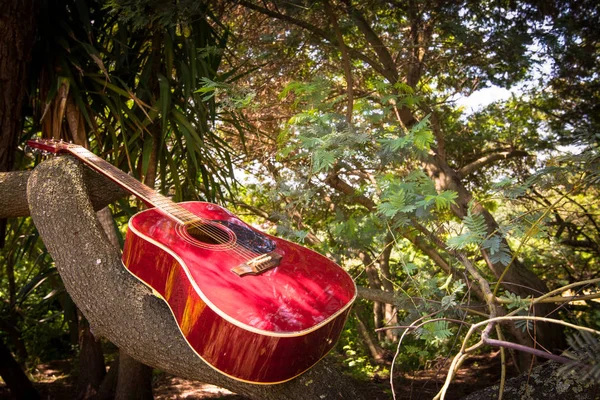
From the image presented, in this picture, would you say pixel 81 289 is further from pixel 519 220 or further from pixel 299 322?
pixel 519 220

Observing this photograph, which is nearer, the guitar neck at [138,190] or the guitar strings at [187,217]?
the guitar strings at [187,217]

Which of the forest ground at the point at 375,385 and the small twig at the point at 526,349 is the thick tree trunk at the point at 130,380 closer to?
the forest ground at the point at 375,385

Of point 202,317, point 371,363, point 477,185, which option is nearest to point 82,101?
point 202,317

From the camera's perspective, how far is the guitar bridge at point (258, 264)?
1232mm

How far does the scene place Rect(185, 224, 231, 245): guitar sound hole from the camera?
1428 millimetres

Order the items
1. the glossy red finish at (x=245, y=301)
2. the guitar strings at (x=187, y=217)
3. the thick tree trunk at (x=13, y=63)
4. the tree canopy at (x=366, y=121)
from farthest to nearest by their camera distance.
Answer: the thick tree trunk at (x=13, y=63) → the tree canopy at (x=366, y=121) → the guitar strings at (x=187, y=217) → the glossy red finish at (x=245, y=301)

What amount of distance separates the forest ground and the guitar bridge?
182cm

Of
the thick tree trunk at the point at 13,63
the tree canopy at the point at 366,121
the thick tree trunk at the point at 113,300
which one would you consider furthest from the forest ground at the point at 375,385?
the thick tree trunk at the point at 13,63

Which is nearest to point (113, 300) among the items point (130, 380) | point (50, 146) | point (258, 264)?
point (258, 264)

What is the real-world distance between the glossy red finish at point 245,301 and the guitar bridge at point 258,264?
12mm

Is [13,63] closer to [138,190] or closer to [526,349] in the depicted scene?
[138,190]

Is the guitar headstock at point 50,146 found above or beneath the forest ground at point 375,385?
above

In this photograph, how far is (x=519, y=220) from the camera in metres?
1.40

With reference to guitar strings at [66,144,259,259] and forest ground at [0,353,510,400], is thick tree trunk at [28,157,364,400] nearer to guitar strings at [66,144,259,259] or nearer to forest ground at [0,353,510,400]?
guitar strings at [66,144,259,259]
